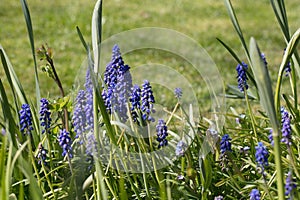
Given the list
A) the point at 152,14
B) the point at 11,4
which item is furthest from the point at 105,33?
the point at 11,4

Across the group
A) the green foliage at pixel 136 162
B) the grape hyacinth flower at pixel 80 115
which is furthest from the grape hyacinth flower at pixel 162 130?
the grape hyacinth flower at pixel 80 115

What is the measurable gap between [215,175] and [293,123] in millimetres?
438

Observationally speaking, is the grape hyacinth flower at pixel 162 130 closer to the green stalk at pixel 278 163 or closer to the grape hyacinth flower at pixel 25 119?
the grape hyacinth flower at pixel 25 119

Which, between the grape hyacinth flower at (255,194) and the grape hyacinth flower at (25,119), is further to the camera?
the grape hyacinth flower at (25,119)

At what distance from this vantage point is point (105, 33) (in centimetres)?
783

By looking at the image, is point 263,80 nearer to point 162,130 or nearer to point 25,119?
point 162,130

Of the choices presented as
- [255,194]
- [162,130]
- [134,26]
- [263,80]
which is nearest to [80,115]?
[162,130]

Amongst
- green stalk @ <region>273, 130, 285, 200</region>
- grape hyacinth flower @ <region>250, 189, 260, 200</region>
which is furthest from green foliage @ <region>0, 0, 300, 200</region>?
green stalk @ <region>273, 130, 285, 200</region>

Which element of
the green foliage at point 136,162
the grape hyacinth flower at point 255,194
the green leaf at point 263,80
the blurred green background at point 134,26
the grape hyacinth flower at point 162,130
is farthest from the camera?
the blurred green background at point 134,26

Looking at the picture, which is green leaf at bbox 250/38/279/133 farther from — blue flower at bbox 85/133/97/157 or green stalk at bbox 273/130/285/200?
blue flower at bbox 85/133/97/157

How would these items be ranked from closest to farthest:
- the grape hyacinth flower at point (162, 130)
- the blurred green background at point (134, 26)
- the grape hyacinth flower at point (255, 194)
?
the grape hyacinth flower at point (255, 194)
the grape hyacinth flower at point (162, 130)
the blurred green background at point (134, 26)

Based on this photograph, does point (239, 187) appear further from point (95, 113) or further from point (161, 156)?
point (95, 113)

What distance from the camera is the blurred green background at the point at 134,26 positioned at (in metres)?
6.48

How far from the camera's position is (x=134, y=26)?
8.19 metres
